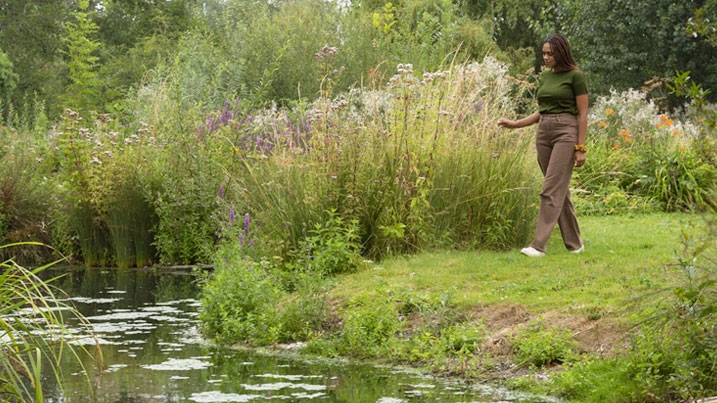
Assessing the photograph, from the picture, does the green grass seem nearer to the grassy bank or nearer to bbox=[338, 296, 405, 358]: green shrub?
the grassy bank

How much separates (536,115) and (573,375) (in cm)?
452

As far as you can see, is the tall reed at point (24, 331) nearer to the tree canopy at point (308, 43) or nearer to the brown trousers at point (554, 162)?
A: the tree canopy at point (308, 43)

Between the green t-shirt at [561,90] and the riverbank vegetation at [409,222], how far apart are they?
1.12 m

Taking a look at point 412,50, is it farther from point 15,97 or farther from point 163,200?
point 15,97

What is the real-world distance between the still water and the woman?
11.2 feet

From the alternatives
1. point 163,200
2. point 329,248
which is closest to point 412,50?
point 163,200

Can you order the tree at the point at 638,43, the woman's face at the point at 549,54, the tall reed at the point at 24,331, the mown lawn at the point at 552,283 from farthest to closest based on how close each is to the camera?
the tree at the point at 638,43 < the woman's face at the point at 549,54 < the mown lawn at the point at 552,283 < the tall reed at the point at 24,331

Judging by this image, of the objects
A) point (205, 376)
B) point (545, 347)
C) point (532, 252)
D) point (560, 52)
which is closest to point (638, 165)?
point (532, 252)

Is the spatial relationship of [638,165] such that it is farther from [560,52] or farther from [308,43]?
[308,43]

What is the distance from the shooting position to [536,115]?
1110 cm

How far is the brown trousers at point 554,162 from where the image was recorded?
10.8m

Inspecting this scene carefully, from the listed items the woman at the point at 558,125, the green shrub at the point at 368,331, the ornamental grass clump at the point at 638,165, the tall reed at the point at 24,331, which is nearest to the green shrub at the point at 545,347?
the green shrub at the point at 368,331

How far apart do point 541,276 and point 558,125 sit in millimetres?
1656

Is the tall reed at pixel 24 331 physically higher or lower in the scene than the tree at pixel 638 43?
lower
